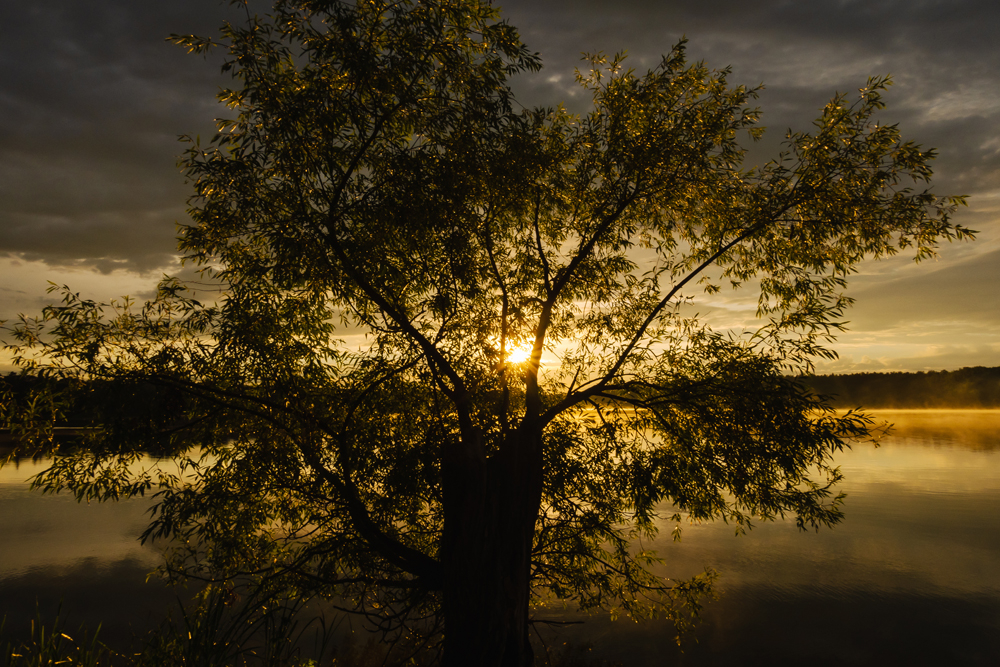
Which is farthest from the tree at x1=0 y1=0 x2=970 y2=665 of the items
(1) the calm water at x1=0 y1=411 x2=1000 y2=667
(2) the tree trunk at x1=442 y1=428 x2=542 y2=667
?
(1) the calm water at x1=0 y1=411 x2=1000 y2=667

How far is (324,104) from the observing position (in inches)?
257

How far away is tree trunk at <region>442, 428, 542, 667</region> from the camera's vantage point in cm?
596

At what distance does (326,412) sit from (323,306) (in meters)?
1.54

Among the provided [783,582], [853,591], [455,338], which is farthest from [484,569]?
[853,591]

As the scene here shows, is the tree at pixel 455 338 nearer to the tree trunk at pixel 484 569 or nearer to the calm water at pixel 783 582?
the tree trunk at pixel 484 569

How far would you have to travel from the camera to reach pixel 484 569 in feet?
20.1

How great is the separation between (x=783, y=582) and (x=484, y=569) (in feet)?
54.0

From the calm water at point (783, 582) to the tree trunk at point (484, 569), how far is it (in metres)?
6.97

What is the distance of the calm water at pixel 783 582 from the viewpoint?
13.8 m

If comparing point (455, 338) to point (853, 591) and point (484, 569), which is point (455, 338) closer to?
point (484, 569)

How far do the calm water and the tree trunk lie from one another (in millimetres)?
6975

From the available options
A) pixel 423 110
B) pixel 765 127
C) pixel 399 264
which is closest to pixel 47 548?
pixel 399 264

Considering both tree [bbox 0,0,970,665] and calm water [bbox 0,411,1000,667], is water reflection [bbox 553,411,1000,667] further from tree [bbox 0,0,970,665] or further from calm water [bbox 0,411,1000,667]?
tree [bbox 0,0,970,665]

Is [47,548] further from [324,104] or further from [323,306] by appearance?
[324,104]
